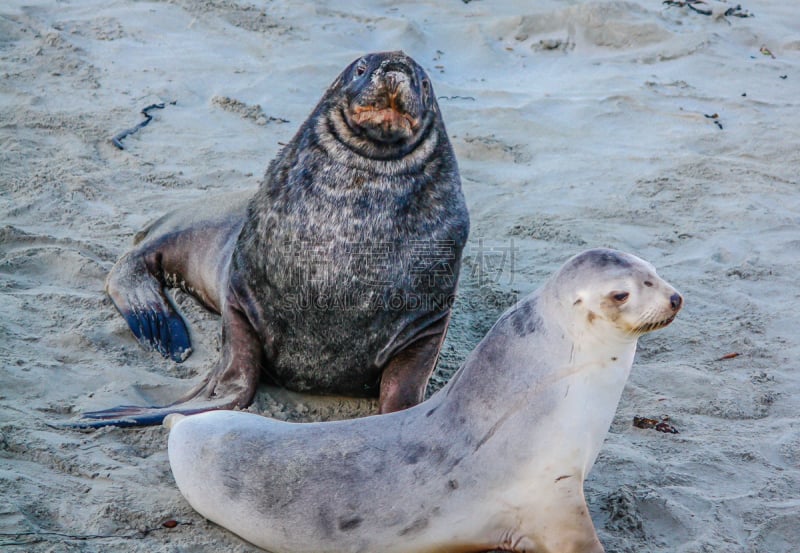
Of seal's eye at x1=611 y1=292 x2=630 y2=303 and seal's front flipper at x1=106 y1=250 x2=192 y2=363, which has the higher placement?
seal's eye at x1=611 y1=292 x2=630 y2=303

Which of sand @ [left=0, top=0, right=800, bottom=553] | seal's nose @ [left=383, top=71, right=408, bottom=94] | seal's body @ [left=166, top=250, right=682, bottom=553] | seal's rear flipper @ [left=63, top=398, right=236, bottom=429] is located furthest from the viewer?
seal's nose @ [left=383, top=71, right=408, bottom=94]

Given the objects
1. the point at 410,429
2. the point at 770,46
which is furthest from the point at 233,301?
the point at 770,46

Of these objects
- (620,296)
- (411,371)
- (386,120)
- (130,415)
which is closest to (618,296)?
(620,296)

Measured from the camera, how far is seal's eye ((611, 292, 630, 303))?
2.98 meters

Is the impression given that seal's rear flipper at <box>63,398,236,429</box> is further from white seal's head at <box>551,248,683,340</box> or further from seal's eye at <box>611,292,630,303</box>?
seal's eye at <box>611,292,630,303</box>

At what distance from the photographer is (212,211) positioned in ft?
16.4

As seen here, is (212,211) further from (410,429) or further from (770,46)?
(770,46)

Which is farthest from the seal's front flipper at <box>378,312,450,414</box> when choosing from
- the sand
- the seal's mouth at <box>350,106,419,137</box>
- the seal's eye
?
the seal's eye

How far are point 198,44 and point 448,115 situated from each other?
2104 millimetres

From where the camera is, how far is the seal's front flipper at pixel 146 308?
4.31m

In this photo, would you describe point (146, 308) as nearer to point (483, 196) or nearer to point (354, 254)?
point (354, 254)

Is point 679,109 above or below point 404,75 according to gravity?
below

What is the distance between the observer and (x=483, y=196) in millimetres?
5910

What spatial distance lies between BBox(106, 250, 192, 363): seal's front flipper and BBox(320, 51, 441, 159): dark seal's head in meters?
1.14
